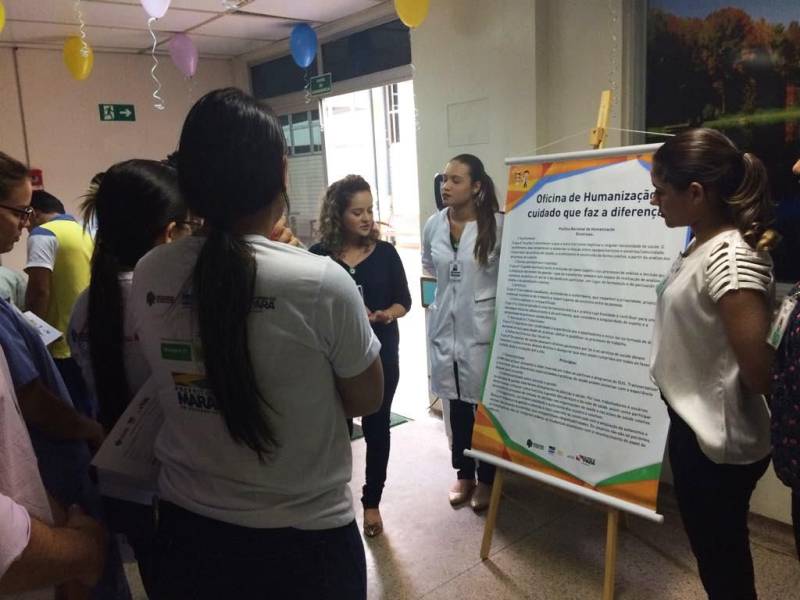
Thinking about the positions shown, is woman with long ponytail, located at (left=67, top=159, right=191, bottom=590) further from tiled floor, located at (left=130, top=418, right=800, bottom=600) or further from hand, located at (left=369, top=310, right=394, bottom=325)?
tiled floor, located at (left=130, top=418, right=800, bottom=600)

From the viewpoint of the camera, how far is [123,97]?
5.33 metres

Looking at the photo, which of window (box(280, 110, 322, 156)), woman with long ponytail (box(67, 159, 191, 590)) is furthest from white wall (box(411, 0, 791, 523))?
window (box(280, 110, 322, 156))

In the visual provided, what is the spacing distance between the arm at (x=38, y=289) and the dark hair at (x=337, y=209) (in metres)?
1.24

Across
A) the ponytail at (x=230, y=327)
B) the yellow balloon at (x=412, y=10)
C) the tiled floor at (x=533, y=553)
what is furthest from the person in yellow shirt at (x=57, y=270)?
the ponytail at (x=230, y=327)

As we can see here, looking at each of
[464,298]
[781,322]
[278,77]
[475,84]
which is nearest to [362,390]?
[781,322]

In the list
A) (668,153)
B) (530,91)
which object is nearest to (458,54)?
(530,91)

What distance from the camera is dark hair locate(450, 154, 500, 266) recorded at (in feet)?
7.74

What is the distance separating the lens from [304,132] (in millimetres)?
5371

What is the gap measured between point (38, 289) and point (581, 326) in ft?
7.35

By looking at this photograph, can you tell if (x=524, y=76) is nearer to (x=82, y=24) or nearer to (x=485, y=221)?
(x=485, y=221)

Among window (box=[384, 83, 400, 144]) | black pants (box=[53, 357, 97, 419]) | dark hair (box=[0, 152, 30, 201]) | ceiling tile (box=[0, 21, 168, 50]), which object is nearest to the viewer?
dark hair (box=[0, 152, 30, 201])

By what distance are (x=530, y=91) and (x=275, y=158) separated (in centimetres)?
208

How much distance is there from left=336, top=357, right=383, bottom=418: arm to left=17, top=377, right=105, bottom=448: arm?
0.60 meters

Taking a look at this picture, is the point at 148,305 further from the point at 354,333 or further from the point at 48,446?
the point at 48,446
